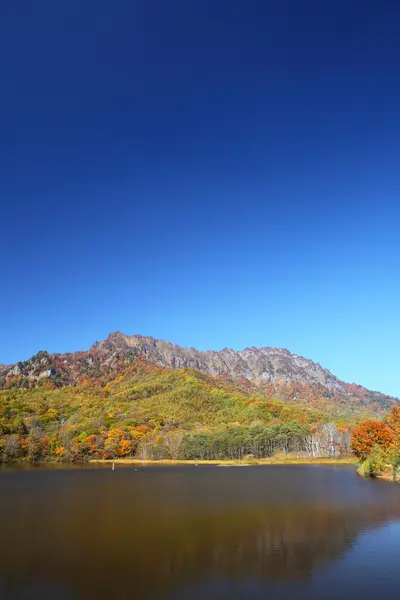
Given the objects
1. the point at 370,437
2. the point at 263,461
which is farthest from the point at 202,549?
the point at 263,461

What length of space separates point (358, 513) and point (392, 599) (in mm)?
21509

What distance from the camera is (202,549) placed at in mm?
25172

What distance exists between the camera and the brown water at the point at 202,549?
18.2m

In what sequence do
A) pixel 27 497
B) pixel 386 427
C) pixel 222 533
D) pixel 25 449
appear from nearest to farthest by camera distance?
pixel 222 533, pixel 27 497, pixel 386 427, pixel 25 449

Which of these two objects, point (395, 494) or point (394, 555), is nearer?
point (394, 555)

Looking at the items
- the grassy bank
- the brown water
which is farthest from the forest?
the grassy bank

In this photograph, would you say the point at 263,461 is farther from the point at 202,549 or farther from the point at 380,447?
the point at 202,549

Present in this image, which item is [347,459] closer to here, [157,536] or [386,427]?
[386,427]

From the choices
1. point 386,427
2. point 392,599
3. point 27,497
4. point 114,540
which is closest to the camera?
point 392,599

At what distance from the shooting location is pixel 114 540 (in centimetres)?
2753

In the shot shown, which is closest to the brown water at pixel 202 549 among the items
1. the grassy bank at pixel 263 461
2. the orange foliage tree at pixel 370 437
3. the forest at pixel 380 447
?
the forest at pixel 380 447

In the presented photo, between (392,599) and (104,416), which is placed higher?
(104,416)

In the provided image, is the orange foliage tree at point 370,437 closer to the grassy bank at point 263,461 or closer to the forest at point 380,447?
the forest at point 380,447

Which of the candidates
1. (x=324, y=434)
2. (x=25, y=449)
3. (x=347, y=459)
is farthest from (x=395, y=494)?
(x=25, y=449)
